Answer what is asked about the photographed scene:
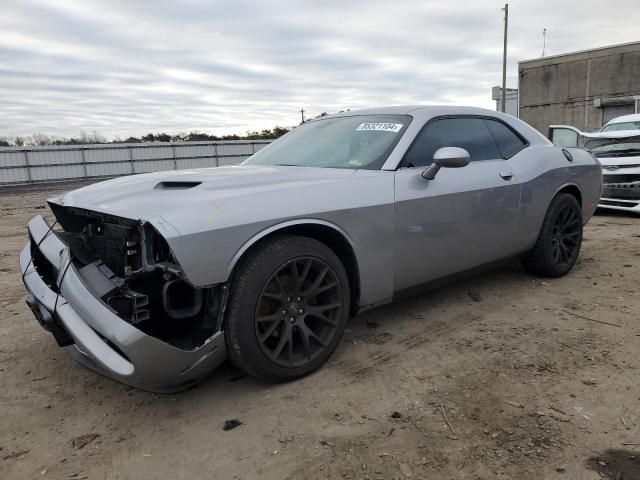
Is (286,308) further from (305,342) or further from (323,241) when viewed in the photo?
(323,241)

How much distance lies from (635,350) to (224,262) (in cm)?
255

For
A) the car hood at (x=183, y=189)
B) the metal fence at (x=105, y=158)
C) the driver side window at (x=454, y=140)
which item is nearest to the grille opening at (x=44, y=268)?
the car hood at (x=183, y=189)

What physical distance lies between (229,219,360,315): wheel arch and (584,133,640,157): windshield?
708 centimetres

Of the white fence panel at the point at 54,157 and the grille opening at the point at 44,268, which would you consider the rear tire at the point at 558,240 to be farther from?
the white fence panel at the point at 54,157

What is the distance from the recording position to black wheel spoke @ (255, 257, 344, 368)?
251cm

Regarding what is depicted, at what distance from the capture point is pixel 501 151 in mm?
3910

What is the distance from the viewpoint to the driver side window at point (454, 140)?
3232 mm

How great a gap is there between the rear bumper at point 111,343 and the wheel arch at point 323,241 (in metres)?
0.44

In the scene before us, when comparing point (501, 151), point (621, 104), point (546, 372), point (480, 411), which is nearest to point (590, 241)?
point (501, 151)

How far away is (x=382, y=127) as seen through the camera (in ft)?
11.0

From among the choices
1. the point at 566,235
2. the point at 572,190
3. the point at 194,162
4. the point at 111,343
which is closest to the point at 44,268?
the point at 111,343

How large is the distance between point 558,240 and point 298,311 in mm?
2936

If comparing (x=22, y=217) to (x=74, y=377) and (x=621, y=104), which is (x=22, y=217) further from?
(x=621, y=104)

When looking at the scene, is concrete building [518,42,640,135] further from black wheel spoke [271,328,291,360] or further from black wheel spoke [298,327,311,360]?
black wheel spoke [271,328,291,360]
